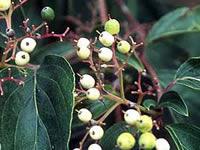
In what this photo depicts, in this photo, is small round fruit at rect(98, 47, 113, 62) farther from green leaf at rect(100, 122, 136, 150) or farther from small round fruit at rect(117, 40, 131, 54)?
green leaf at rect(100, 122, 136, 150)

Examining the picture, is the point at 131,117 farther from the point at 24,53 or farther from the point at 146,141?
the point at 24,53

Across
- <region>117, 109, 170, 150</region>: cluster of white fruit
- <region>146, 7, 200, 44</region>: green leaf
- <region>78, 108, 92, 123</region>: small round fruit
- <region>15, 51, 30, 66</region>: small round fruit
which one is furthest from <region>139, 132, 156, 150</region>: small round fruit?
<region>146, 7, 200, 44</region>: green leaf

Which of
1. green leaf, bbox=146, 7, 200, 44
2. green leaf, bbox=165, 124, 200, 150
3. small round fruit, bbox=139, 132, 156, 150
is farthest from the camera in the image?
green leaf, bbox=146, 7, 200, 44

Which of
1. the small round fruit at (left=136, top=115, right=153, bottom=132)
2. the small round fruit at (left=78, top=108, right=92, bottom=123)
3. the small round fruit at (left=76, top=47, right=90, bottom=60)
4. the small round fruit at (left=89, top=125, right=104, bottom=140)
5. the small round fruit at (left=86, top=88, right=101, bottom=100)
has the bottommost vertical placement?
the small round fruit at (left=136, top=115, right=153, bottom=132)

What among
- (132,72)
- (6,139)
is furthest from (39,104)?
(132,72)

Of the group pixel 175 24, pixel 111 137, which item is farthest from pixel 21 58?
pixel 175 24
